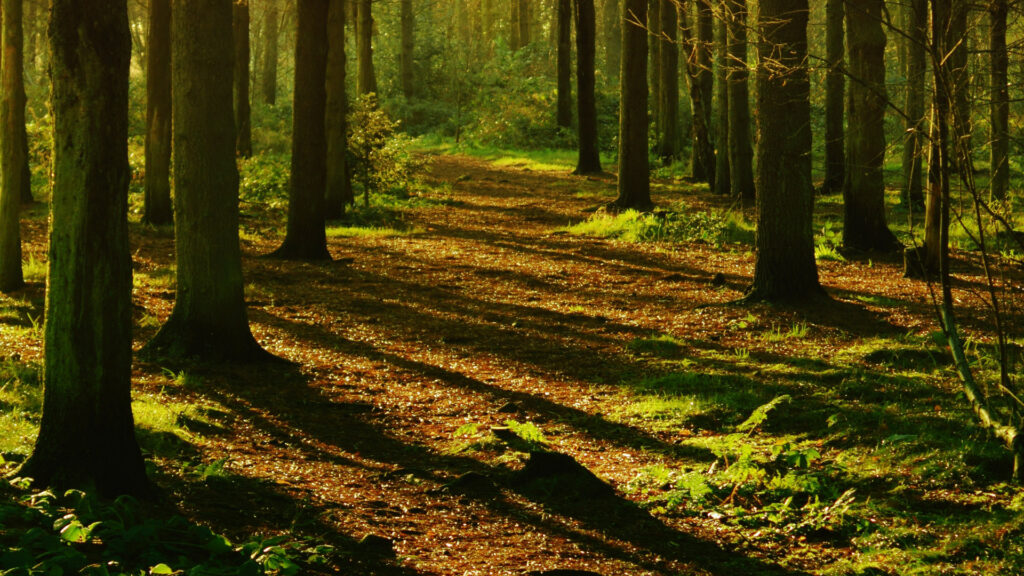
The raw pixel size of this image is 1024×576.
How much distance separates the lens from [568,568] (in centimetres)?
459

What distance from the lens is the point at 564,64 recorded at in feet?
100

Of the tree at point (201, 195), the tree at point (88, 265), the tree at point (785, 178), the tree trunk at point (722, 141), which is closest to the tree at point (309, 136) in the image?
the tree at point (201, 195)

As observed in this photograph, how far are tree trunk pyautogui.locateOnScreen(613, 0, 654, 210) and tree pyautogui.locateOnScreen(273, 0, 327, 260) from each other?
6.31m

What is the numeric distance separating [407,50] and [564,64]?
15151mm

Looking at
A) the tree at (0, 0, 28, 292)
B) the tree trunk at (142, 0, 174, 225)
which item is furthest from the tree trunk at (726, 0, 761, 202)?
the tree at (0, 0, 28, 292)

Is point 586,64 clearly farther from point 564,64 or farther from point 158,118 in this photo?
point 158,118

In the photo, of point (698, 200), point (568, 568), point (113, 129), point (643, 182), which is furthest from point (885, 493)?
point (698, 200)

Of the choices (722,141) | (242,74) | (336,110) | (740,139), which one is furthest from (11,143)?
(722,141)

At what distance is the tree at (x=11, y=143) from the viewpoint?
33.7ft

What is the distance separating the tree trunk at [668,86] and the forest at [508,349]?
22.3 feet

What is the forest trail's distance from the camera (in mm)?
5016

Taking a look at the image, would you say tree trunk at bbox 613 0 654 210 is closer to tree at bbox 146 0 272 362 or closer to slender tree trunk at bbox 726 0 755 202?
slender tree trunk at bbox 726 0 755 202

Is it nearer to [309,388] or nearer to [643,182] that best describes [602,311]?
[309,388]

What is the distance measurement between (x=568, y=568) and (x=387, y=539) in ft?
3.21
